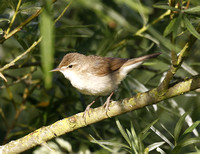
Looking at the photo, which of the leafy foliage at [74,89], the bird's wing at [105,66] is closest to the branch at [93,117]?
the leafy foliage at [74,89]

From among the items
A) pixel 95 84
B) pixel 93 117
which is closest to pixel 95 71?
pixel 95 84

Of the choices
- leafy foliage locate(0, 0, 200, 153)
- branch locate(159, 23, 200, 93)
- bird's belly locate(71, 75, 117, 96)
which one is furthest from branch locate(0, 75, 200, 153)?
bird's belly locate(71, 75, 117, 96)

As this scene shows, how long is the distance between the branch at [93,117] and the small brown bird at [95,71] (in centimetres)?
79

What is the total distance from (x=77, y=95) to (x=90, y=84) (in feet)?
0.90

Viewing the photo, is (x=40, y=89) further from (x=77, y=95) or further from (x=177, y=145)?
(x=177, y=145)

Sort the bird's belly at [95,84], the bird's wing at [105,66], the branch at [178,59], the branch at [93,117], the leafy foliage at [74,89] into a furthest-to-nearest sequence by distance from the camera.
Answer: the bird's wing at [105,66]
the bird's belly at [95,84]
the leafy foliage at [74,89]
the branch at [93,117]
the branch at [178,59]

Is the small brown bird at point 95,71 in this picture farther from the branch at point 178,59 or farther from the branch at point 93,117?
the branch at point 178,59

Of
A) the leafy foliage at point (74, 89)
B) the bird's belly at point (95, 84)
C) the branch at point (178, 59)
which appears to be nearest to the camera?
the branch at point (178, 59)

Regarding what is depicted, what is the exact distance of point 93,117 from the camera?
2.21m

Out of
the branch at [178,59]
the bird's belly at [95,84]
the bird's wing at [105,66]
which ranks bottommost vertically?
the bird's belly at [95,84]

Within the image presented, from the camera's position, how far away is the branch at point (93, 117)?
6.23 feet

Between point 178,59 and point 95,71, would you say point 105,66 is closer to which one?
point 95,71

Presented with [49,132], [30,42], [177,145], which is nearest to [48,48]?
[177,145]

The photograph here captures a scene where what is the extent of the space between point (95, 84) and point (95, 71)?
23 centimetres
